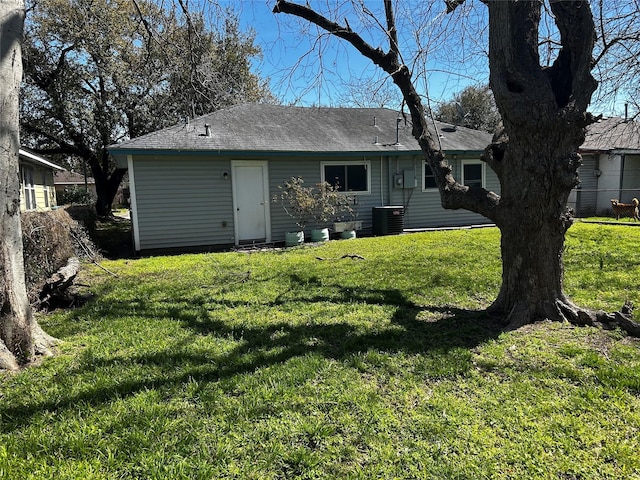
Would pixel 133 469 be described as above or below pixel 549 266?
below

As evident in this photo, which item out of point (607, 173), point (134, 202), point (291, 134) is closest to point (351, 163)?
point (291, 134)

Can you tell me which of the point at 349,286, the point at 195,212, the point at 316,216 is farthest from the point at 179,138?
the point at 349,286

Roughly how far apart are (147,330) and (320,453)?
279 cm

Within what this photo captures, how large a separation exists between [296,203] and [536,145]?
7.13m

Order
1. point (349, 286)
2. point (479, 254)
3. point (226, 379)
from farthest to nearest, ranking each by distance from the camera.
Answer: point (479, 254) < point (349, 286) < point (226, 379)

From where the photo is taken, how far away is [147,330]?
4.34 meters

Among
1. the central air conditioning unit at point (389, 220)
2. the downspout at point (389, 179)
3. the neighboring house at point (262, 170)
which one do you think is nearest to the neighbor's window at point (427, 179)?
the neighboring house at point (262, 170)

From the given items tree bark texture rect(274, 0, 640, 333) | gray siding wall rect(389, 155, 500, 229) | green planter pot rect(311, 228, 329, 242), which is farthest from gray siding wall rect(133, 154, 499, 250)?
tree bark texture rect(274, 0, 640, 333)

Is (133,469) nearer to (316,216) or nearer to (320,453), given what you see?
(320,453)

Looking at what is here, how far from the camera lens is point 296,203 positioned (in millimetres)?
10492

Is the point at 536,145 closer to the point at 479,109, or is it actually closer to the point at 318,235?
the point at 318,235

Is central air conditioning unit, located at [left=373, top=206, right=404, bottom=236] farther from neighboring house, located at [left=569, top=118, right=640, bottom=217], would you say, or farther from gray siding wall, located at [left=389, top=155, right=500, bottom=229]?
neighboring house, located at [left=569, top=118, right=640, bottom=217]

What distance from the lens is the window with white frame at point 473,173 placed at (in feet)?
44.2

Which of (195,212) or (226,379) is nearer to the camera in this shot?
(226,379)
